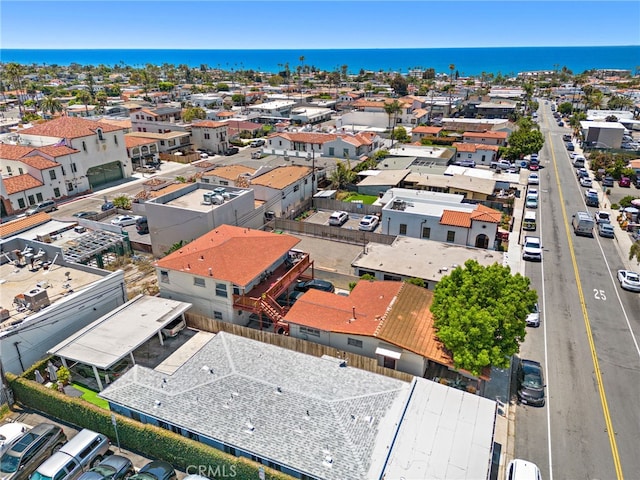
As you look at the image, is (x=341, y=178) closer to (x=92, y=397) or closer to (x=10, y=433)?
(x=92, y=397)

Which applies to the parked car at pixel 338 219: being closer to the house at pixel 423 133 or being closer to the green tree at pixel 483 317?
the green tree at pixel 483 317

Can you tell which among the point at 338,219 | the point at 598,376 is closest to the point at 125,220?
the point at 338,219

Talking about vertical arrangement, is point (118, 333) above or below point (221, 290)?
below

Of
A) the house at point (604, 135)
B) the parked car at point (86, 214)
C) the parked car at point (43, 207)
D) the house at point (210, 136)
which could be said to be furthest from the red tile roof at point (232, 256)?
the house at point (604, 135)

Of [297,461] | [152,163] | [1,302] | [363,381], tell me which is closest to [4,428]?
[1,302]

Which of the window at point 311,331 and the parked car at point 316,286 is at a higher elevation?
the window at point 311,331

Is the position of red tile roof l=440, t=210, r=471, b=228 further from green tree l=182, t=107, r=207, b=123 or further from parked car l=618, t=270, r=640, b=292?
green tree l=182, t=107, r=207, b=123
